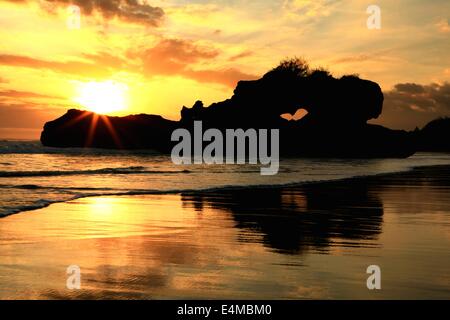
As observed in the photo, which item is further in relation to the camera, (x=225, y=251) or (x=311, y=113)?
(x=311, y=113)

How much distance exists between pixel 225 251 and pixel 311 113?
4158 inches

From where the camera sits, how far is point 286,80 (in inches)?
4341

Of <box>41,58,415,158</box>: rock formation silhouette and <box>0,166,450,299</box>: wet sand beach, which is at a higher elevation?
<box>41,58,415,158</box>: rock formation silhouette

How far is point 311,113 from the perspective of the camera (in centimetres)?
11181

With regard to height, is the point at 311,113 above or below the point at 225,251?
above

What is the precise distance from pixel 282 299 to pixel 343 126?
341 ft

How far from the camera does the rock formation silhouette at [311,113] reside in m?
102

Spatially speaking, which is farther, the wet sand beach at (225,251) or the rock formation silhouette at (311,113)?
the rock formation silhouette at (311,113)

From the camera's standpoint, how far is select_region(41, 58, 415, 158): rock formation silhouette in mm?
102062

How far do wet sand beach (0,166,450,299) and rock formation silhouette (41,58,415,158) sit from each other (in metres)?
88.6

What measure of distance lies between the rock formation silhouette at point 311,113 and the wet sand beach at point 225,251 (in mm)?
88627

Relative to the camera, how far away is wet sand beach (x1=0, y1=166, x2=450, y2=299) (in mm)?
6199

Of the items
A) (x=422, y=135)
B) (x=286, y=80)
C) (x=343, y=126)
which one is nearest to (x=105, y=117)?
(x=286, y=80)

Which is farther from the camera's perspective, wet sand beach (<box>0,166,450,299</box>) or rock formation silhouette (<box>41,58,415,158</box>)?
rock formation silhouette (<box>41,58,415,158</box>)
